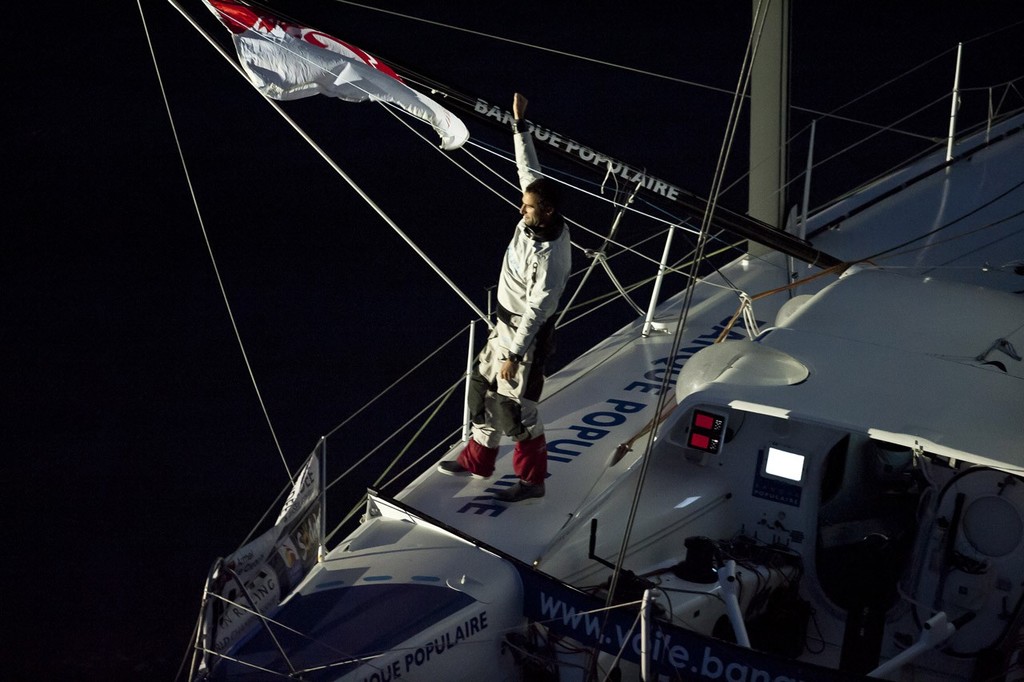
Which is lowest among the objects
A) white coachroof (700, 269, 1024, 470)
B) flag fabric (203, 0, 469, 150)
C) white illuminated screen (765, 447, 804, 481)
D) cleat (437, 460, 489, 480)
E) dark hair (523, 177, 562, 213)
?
cleat (437, 460, 489, 480)

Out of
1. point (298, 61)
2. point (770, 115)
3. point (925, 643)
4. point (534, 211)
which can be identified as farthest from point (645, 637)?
point (770, 115)

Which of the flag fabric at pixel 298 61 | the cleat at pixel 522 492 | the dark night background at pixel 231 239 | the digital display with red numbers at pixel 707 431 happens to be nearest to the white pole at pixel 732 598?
the digital display with red numbers at pixel 707 431

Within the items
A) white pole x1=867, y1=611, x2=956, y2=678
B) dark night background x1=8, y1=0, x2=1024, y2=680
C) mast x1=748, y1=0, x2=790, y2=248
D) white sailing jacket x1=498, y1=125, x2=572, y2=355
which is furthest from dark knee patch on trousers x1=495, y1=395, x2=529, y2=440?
mast x1=748, y1=0, x2=790, y2=248

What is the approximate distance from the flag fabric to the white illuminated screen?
1.87 meters

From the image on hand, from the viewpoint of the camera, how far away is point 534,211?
416cm

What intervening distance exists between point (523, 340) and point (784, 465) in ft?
3.63

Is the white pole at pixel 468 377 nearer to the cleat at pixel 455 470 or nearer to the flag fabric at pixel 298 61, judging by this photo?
the cleat at pixel 455 470

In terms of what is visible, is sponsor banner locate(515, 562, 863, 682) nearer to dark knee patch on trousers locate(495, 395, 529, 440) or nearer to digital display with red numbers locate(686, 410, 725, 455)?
dark knee patch on trousers locate(495, 395, 529, 440)

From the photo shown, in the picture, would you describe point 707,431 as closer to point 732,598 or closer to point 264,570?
point 732,598

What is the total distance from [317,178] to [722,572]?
694cm

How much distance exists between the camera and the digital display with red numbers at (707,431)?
4.52 meters

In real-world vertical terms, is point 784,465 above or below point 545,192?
below

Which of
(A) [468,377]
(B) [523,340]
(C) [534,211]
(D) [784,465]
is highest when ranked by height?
(C) [534,211]

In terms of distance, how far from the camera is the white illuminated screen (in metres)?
4.54
